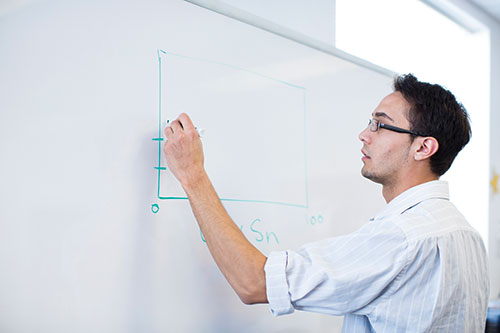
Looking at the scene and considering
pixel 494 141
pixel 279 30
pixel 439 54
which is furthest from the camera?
pixel 494 141

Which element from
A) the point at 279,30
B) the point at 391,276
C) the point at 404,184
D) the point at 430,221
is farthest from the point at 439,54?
the point at 391,276

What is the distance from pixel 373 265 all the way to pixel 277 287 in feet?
0.61

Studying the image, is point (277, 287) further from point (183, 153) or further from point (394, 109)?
point (394, 109)

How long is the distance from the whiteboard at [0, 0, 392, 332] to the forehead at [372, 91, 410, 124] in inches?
9.7

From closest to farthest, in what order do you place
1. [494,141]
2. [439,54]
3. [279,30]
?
[279,30] < [439,54] < [494,141]

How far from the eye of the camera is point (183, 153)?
92 centimetres

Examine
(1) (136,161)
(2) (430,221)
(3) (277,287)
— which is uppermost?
(1) (136,161)

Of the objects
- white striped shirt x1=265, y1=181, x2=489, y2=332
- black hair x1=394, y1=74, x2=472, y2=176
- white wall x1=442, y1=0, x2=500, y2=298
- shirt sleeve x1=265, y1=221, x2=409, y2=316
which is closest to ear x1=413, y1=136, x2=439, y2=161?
black hair x1=394, y1=74, x2=472, y2=176

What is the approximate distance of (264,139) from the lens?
1191 millimetres

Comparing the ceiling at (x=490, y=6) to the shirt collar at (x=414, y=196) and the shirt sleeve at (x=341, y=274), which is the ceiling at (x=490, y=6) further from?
the shirt sleeve at (x=341, y=274)

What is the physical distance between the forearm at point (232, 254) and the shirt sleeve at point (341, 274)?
0.9 inches

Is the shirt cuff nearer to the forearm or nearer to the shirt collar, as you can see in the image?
the forearm

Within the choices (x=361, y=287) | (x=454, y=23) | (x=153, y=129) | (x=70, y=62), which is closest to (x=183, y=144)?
(x=153, y=129)

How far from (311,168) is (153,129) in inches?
20.9
